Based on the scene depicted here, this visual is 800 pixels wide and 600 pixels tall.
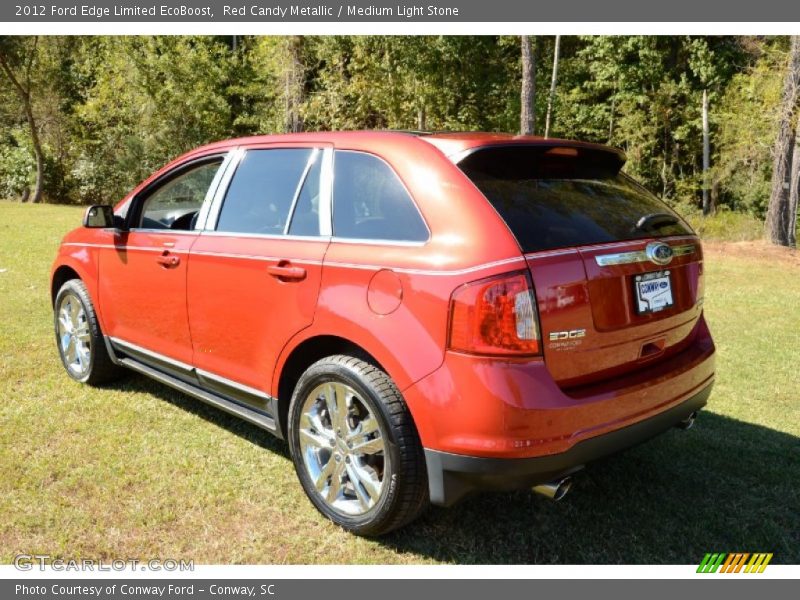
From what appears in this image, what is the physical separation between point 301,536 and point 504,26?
6114mm

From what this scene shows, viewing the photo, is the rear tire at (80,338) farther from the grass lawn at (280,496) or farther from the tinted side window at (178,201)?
the tinted side window at (178,201)

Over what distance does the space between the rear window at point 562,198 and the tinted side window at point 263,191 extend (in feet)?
3.47

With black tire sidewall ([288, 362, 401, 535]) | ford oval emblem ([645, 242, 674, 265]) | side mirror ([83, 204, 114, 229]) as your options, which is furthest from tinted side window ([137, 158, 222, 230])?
ford oval emblem ([645, 242, 674, 265])

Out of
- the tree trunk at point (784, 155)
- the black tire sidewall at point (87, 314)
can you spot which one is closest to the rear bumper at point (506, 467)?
the black tire sidewall at point (87, 314)

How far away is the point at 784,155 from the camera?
14117 millimetres

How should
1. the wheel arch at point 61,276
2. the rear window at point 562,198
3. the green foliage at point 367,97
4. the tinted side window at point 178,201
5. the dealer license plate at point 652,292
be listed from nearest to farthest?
the rear window at point 562,198 < the dealer license plate at point 652,292 < the tinted side window at point 178,201 < the wheel arch at point 61,276 < the green foliage at point 367,97

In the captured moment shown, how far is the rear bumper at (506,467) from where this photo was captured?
2555 millimetres

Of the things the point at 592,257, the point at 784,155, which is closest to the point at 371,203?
the point at 592,257

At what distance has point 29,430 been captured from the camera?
4188 millimetres

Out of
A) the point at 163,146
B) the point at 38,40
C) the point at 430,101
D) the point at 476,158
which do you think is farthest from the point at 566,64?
the point at 476,158

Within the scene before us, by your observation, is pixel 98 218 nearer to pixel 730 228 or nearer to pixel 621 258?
pixel 621 258

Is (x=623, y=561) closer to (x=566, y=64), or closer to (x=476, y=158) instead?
(x=476, y=158)

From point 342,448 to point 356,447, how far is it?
0.11m

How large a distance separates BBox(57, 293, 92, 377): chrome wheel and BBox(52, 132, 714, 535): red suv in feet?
4.73
